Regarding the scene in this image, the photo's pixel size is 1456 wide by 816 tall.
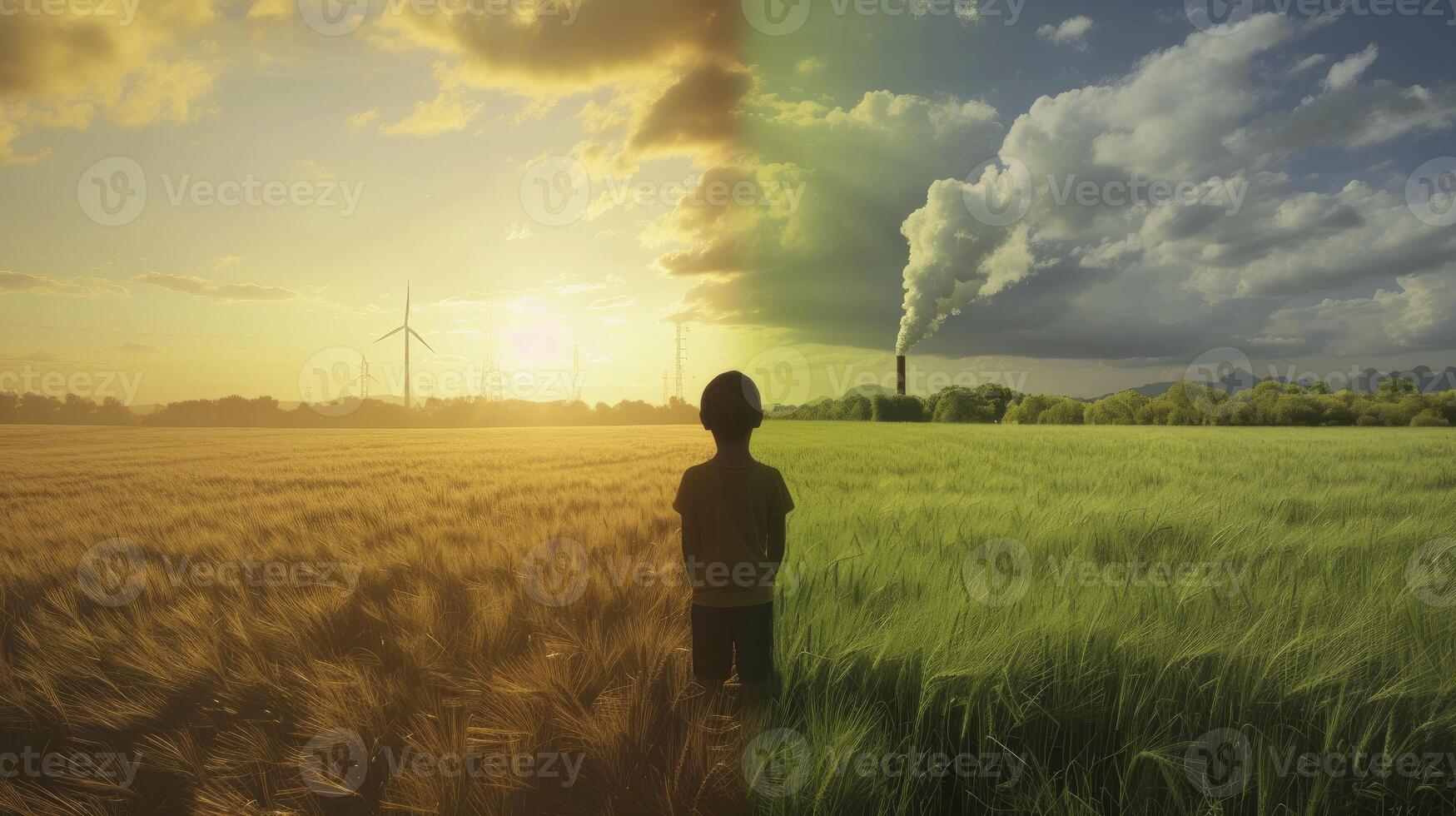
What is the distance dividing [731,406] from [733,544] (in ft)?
1.84

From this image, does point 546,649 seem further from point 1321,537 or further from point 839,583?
point 1321,537

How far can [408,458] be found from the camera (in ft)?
59.4

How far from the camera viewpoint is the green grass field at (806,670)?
1.99 meters

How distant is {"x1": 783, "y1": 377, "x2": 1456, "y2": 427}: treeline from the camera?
44.7 meters

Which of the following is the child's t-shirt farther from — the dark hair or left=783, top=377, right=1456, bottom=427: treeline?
left=783, top=377, right=1456, bottom=427: treeline

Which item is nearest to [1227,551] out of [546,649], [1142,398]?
[546,649]

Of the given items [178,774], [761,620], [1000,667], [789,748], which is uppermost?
[761,620]

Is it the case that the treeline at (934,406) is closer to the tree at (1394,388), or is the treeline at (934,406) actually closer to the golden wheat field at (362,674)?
the tree at (1394,388)

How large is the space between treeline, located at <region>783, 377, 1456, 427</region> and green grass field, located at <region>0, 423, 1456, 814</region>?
49.8 metres

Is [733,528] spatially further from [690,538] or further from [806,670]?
[806,670]

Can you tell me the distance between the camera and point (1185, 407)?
49.4m

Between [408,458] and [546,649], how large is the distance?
58.0ft

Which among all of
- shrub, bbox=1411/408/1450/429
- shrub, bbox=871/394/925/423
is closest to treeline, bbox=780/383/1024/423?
shrub, bbox=871/394/925/423

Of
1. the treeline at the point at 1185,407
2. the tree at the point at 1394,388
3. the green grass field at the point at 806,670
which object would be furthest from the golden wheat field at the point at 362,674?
the tree at the point at 1394,388
